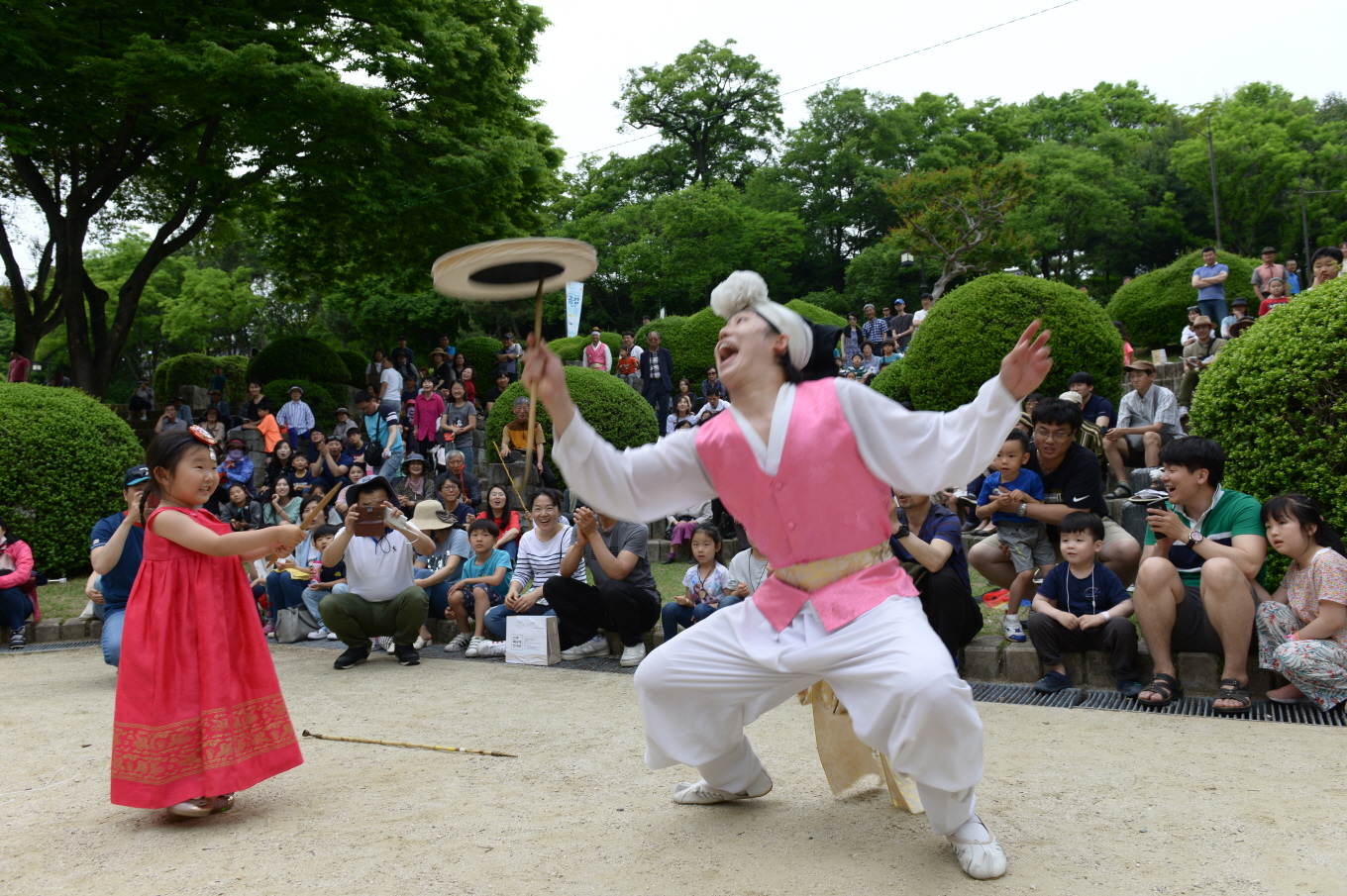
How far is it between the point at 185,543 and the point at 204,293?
107ft

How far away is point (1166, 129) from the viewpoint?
34.0m

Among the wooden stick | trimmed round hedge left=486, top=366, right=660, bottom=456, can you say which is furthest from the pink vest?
trimmed round hedge left=486, top=366, right=660, bottom=456

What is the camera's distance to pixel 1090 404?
8.06m

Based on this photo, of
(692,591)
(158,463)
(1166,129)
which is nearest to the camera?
(158,463)

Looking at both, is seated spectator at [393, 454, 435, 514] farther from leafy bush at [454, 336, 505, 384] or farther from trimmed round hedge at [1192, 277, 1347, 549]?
leafy bush at [454, 336, 505, 384]

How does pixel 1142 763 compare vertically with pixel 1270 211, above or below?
below

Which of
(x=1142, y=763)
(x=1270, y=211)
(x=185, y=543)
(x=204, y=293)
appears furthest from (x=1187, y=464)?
(x=204, y=293)

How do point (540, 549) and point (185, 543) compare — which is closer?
point (185, 543)

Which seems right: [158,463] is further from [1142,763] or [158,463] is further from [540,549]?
[1142,763]

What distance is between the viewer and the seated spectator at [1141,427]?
797 centimetres

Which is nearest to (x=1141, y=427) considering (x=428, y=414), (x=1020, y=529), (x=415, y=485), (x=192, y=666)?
(x=1020, y=529)

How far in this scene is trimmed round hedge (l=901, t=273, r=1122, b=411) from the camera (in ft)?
28.4

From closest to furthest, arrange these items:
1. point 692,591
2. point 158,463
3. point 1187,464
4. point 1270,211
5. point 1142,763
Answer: point 1142,763 → point 158,463 → point 1187,464 → point 692,591 → point 1270,211

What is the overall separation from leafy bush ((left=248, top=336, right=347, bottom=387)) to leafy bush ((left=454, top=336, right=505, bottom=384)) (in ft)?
11.5
